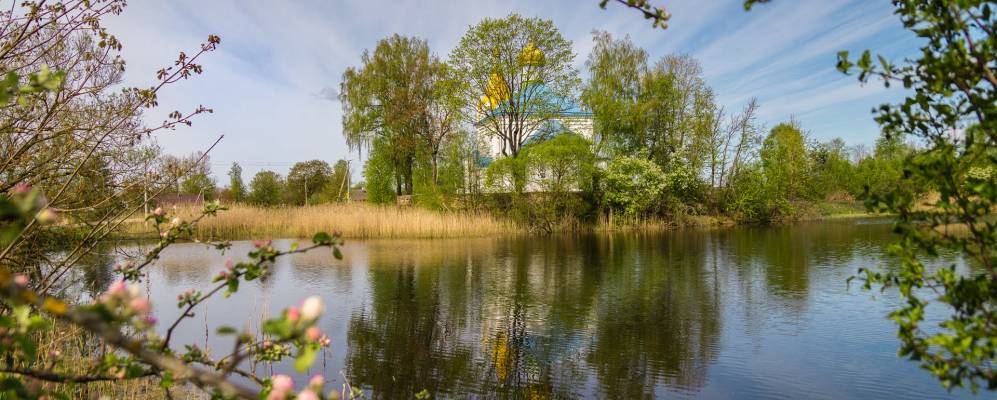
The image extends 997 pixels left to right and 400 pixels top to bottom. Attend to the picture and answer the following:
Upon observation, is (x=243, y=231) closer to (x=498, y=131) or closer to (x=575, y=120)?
(x=498, y=131)

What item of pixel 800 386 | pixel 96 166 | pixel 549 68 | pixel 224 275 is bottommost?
pixel 800 386

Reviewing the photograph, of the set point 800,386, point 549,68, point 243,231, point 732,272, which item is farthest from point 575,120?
point 800,386

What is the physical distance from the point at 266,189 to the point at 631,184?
41022 millimetres

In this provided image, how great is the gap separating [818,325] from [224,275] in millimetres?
6670

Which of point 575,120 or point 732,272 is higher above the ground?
point 575,120

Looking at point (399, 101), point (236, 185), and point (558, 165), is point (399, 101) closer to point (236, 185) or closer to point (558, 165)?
point (558, 165)

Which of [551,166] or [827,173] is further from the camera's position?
[827,173]

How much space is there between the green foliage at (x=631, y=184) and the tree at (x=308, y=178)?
42.1 meters

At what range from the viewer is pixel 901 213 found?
1.82m

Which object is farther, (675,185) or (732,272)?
(675,185)

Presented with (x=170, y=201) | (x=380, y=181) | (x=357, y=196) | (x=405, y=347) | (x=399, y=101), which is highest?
(x=399, y=101)

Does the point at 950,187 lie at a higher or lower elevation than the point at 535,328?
higher

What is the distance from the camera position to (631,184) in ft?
80.0

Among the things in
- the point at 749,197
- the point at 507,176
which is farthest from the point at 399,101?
the point at 749,197
